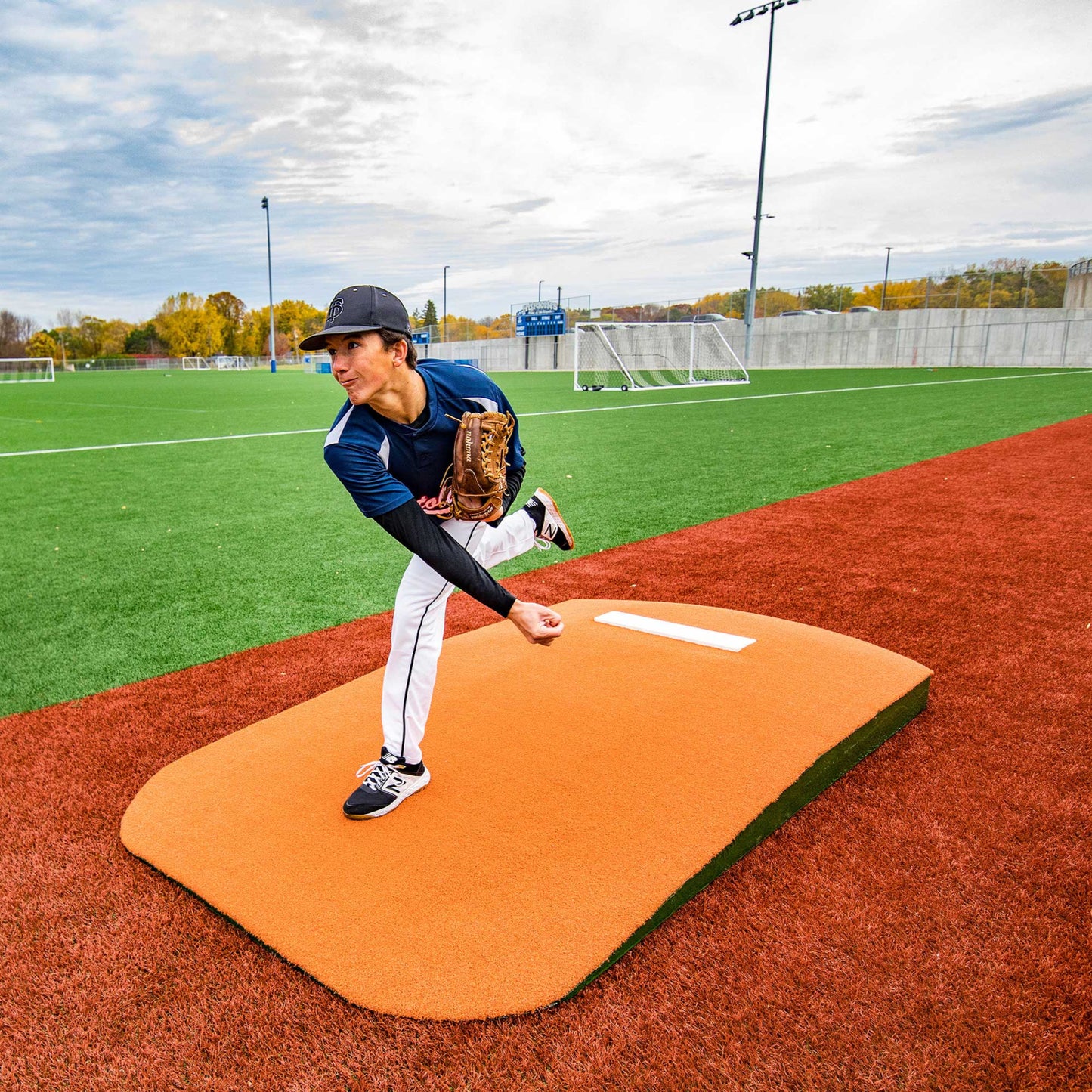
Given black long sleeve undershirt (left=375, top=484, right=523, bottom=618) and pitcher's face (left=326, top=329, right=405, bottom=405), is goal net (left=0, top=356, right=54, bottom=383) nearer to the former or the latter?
pitcher's face (left=326, top=329, right=405, bottom=405)

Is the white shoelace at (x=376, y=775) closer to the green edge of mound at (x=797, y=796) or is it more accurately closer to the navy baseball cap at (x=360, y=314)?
the green edge of mound at (x=797, y=796)

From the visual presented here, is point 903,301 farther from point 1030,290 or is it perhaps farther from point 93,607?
point 93,607

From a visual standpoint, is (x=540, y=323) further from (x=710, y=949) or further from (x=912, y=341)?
(x=710, y=949)

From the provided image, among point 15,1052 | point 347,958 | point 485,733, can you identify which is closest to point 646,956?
point 347,958

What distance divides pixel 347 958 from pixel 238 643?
2.71 metres

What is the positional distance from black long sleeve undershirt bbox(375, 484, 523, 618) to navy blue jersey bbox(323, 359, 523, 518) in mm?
38

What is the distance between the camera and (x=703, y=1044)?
1.82 m

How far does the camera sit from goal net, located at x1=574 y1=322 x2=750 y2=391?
26547mm

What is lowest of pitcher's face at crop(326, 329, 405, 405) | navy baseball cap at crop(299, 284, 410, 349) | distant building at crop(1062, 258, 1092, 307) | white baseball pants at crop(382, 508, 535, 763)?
white baseball pants at crop(382, 508, 535, 763)

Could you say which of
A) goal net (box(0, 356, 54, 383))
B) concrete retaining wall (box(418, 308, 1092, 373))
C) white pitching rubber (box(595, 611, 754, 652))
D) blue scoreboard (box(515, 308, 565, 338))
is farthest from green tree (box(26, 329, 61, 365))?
white pitching rubber (box(595, 611, 754, 652))

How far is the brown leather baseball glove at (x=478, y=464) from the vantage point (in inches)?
97.3

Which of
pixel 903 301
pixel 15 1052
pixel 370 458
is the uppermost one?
pixel 903 301

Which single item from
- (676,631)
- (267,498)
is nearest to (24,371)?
(267,498)

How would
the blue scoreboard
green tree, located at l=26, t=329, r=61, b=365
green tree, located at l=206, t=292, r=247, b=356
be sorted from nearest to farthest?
the blue scoreboard
green tree, located at l=26, t=329, r=61, b=365
green tree, located at l=206, t=292, r=247, b=356
